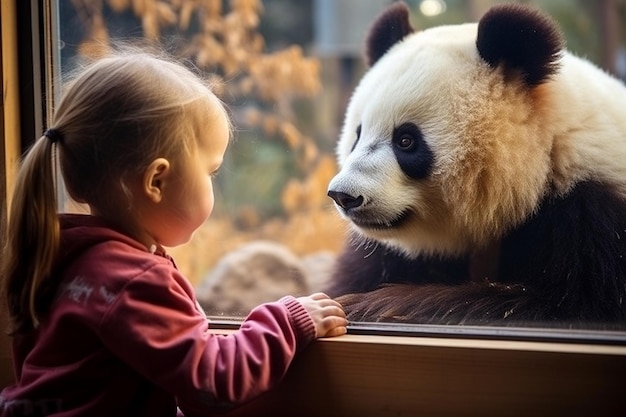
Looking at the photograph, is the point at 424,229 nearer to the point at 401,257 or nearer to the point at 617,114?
the point at 401,257

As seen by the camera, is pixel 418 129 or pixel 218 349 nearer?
pixel 218 349

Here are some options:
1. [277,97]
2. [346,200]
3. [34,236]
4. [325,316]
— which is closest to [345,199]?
[346,200]

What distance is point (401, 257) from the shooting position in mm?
1371

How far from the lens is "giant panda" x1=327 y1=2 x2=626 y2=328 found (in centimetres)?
112

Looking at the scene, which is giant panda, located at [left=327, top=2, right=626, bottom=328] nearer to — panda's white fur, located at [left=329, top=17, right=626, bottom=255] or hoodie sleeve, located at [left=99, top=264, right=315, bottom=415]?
panda's white fur, located at [left=329, top=17, right=626, bottom=255]

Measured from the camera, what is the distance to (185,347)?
84 cm

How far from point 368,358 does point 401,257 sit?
44 cm

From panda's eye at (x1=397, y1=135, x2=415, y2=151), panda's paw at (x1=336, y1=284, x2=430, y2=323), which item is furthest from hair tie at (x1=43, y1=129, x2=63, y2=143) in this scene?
panda's eye at (x1=397, y1=135, x2=415, y2=151)

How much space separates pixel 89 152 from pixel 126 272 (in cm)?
16

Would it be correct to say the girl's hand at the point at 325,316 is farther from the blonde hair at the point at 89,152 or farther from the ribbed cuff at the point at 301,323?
the blonde hair at the point at 89,152

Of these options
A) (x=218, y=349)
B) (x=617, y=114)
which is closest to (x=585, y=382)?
(x=218, y=349)

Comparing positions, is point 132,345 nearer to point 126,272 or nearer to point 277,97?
point 126,272

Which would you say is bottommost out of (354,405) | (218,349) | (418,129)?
(354,405)

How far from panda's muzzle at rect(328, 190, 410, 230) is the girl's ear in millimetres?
326
